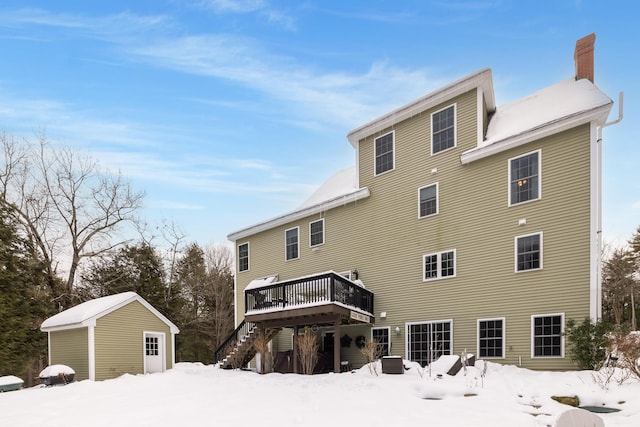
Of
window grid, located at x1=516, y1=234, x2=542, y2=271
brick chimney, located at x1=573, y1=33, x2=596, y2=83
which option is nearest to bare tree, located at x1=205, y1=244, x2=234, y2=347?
window grid, located at x1=516, y1=234, x2=542, y2=271

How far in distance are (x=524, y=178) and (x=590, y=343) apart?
15.7ft

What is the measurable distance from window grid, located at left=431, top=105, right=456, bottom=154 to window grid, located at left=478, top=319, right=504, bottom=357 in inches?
227

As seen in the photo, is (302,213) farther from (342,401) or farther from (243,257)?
(342,401)

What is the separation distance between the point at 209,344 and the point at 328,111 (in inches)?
853

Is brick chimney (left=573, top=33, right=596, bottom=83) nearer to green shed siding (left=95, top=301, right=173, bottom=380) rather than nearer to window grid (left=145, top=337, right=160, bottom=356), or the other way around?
green shed siding (left=95, top=301, right=173, bottom=380)

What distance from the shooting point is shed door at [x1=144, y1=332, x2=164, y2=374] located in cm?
1691

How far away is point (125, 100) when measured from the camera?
15.9 meters

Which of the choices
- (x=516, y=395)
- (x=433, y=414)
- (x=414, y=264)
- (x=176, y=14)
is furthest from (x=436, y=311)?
(x=176, y=14)

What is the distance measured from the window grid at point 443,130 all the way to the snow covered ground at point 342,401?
703cm

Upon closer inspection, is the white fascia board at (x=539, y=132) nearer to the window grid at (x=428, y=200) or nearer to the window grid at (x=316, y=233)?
the window grid at (x=428, y=200)

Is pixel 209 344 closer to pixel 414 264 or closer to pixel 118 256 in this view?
pixel 118 256

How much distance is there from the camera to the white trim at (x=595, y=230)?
11281 millimetres

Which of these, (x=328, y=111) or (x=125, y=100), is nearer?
(x=125, y=100)

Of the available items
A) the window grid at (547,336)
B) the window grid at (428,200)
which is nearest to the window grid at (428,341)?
the window grid at (547,336)
